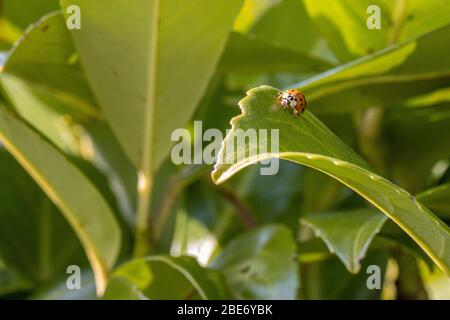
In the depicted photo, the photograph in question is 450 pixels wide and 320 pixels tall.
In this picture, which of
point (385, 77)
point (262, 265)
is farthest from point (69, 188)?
point (385, 77)

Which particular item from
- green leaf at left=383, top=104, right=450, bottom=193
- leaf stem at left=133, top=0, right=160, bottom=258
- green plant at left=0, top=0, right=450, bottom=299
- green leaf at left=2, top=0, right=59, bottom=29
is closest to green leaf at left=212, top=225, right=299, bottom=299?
green plant at left=0, top=0, right=450, bottom=299

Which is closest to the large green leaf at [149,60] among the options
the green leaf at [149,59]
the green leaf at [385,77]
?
the green leaf at [149,59]

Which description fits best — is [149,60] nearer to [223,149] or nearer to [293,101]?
[293,101]

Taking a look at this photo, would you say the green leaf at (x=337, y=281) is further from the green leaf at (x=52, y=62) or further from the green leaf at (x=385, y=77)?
the green leaf at (x=52, y=62)

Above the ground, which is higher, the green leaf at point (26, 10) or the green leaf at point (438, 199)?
the green leaf at point (26, 10)

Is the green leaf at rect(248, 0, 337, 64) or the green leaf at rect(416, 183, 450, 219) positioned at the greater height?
the green leaf at rect(248, 0, 337, 64)

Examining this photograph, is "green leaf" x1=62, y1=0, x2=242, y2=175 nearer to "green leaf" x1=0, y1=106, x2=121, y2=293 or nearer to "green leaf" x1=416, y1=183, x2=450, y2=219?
"green leaf" x1=0, y1=106, x2=121, y2=293
